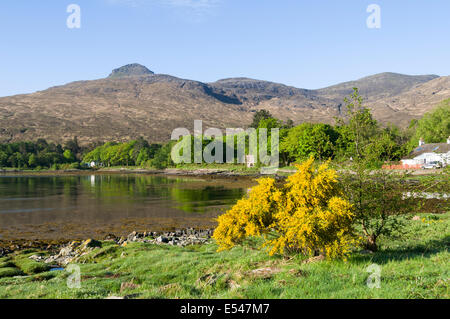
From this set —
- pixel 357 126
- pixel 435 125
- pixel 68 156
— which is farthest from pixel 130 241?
pixel 68 156

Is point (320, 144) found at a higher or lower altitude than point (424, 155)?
higher

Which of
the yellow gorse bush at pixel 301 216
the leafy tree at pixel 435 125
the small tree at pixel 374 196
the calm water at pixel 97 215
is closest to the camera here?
the yellow gorse bush at pixel 301 216

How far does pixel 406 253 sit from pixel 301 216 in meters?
4.64

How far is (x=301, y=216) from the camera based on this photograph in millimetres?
12477

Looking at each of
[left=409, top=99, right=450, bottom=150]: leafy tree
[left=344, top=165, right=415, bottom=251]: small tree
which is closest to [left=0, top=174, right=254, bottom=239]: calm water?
[left=344, top=165, right=415, bottom=251]: small tree

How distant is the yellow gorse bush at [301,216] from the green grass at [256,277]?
2.47ft

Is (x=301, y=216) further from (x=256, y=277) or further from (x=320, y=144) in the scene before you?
(x=320, y=144)

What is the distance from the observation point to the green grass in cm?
908

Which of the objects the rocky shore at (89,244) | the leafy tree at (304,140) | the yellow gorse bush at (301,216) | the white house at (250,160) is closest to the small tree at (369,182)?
the yellow gorse bush at (301,216)

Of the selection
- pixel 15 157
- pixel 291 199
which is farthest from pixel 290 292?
pixel 15 157

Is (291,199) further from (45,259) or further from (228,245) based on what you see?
(45,259)

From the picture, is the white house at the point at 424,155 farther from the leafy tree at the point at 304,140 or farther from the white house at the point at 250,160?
the white house at the point at 250,160

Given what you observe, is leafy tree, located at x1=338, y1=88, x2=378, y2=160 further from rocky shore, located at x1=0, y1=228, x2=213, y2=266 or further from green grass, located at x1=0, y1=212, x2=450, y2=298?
rocky shore, located at x1=0, y1=228, x2=213, y2=266

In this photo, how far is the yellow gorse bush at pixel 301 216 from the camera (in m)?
12.1
